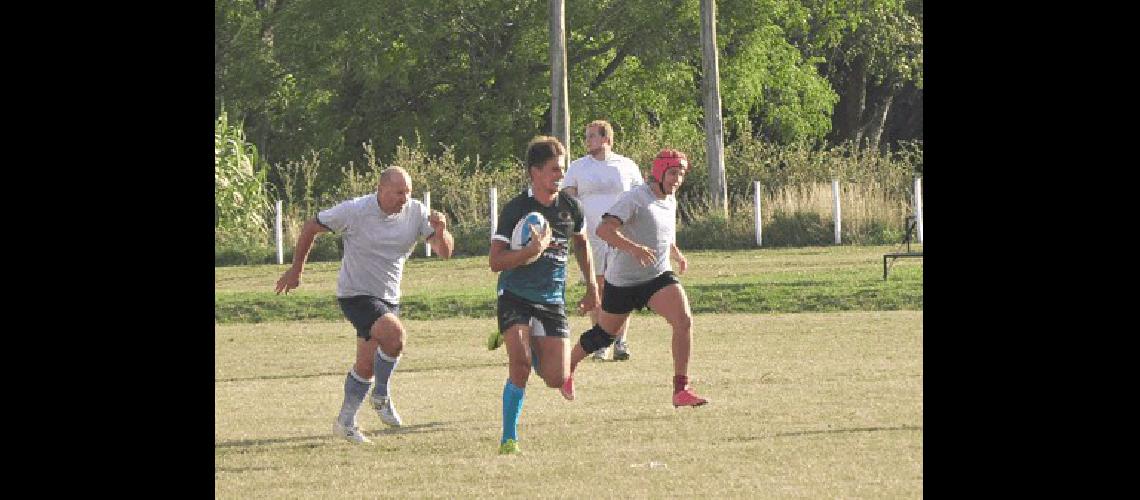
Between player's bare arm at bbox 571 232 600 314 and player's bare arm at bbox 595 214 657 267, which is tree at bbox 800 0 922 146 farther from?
player's bare arm at bbox 571 232 600 314

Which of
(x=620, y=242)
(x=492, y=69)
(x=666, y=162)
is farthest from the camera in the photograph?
(x=492, y=69)

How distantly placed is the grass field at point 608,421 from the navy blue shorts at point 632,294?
0.67 meters

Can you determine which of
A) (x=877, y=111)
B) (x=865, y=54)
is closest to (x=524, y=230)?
(x=865, y=54)

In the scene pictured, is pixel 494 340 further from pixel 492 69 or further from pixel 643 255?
pixel 492 69

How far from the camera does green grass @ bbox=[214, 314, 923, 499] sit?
10672 millimetres

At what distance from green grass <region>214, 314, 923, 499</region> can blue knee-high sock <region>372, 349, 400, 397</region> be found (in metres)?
0.25

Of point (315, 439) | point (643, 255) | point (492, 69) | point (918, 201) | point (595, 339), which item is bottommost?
point (315, 439)

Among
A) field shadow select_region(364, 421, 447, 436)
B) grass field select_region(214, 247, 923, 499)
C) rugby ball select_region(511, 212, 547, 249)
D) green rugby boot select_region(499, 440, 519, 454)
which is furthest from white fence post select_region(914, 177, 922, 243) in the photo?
green rugby boot select_region(499, 440, 519, 454)

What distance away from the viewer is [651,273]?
559 inches

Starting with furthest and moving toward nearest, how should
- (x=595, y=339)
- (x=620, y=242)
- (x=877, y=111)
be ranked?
(x=877, y=111) → (x=595, y=339) → (x=620, y=242)

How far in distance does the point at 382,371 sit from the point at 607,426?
1510mm

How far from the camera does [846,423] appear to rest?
12930mm

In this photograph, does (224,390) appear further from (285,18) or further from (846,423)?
(285,18)
